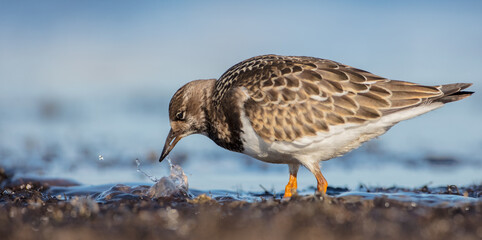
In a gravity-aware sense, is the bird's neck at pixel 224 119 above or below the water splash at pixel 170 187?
above

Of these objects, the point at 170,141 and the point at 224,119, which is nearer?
the point at 224,119

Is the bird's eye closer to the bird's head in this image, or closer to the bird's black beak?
the bird's head

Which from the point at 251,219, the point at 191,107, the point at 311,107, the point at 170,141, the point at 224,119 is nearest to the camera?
the point at 251,219

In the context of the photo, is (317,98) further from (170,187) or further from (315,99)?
(170,187)

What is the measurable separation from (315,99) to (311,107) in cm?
8

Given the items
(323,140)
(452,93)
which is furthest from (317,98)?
(452,93)

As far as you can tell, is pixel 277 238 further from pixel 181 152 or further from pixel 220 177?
pixel 181 152

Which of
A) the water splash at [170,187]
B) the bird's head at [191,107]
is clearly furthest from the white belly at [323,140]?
the water splash at [170,187]

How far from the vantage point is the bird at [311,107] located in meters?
5.00

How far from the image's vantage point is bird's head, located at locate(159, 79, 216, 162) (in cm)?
560

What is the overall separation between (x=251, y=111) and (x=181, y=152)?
4239 millimetres

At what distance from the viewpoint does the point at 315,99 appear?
16.4 feet

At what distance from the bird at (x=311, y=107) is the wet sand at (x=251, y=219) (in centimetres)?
58

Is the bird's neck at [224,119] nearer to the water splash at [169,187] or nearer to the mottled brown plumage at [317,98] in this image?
the mottled brown plumage at [317,98]
